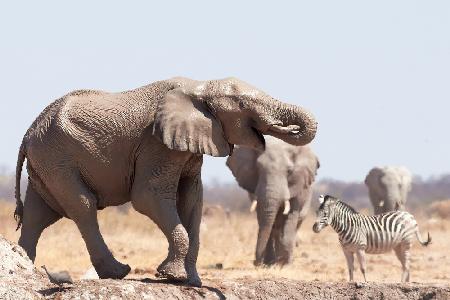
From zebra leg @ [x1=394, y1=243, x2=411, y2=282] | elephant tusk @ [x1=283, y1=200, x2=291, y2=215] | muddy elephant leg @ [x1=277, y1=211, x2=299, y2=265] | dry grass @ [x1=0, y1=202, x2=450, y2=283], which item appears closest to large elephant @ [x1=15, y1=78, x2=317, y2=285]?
dry grass @ [x1=0, y1=202, x2=450, y2=283]

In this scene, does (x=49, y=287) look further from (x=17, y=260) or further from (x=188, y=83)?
(x=188, y=83)

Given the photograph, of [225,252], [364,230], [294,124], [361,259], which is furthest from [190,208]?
[225,252]

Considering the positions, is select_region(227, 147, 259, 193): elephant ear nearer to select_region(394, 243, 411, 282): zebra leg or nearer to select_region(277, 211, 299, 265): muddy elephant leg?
select_region(277, 211, 299, 265): muddy elephant leg

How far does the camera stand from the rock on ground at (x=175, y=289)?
35.2 ft

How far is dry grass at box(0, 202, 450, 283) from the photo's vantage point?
1867 cm

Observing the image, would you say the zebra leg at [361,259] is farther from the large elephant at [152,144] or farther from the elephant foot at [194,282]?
the elephant foot at [194,282]

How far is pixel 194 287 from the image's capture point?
39.7 feet

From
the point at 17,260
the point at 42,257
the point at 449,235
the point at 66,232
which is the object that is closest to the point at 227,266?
the point at 42,257

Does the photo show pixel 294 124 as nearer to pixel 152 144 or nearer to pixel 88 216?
pixel 152 144

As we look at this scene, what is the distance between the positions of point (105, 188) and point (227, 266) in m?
7.07

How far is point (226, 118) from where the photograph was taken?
12406 millimetres

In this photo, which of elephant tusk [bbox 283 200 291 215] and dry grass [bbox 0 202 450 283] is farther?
elephant tusk [bbox 283 200 291 215]

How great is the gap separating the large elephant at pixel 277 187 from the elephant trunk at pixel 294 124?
7.28 meters

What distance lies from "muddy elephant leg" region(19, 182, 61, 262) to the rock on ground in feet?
4.41
